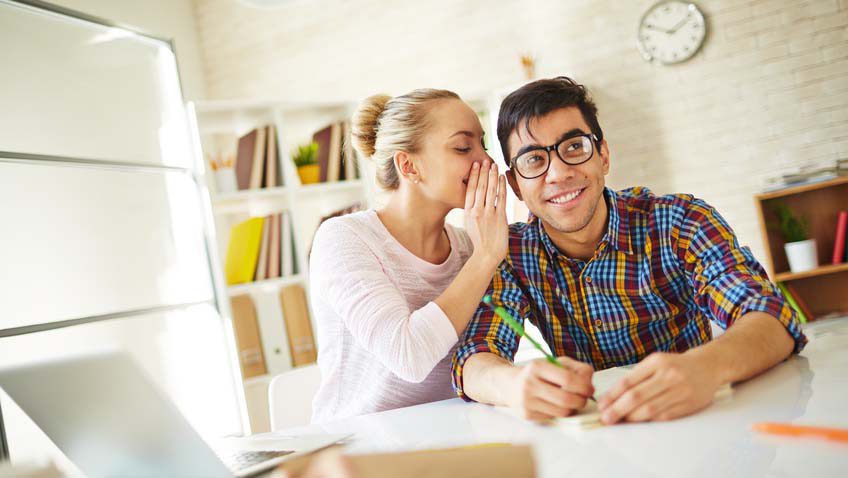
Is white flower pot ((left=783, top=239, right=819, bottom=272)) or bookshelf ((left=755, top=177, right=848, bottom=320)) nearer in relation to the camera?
white flower pot ((left=783, top=239, right=819, bottom=272))

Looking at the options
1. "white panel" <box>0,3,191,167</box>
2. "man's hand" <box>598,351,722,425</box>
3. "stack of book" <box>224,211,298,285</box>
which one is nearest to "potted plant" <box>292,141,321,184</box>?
"stack of book" <box>224,211,298,285</box>

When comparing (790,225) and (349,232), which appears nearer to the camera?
(349,232)

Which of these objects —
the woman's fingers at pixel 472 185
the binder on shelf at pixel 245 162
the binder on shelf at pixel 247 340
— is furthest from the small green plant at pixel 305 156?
the woman's fingers at pixel 472 185

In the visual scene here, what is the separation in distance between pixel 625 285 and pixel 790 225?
2.61 metres

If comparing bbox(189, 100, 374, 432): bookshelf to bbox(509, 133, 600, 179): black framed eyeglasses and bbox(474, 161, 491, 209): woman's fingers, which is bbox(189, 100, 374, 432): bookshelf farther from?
bbox(509, 133, 600, 179): black framed eyeglasses

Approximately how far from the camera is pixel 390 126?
Answer: 1748 millimetres

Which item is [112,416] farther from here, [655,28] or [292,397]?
[655,28]

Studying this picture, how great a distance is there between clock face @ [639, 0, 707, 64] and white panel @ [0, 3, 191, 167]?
2.69 meters

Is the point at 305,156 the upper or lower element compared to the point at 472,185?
upper

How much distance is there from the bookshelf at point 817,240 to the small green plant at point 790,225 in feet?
0.12

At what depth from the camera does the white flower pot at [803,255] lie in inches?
136

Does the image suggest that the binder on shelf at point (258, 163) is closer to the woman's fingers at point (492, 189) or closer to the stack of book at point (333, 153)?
the stack of book at point (333, 153)

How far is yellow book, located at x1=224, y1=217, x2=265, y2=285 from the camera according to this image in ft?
A: 11.5

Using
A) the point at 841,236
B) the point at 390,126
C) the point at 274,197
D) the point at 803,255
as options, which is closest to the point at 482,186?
the point at 390,126
